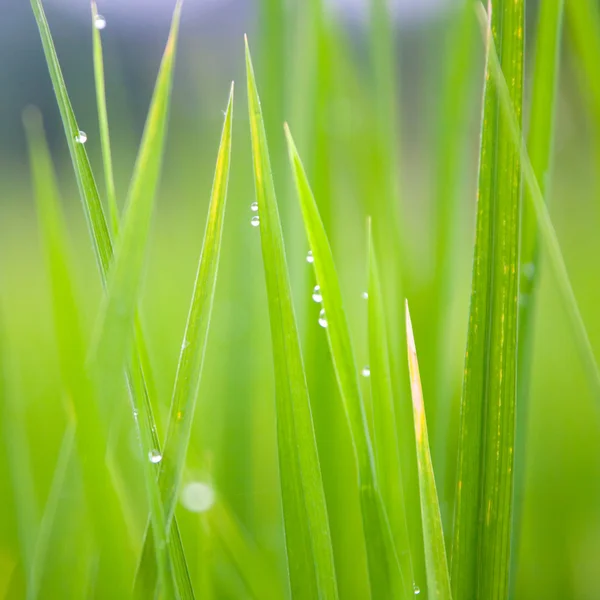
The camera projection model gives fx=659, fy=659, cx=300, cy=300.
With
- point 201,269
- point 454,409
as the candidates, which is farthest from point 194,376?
point 454,409

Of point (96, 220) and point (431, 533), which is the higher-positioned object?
point (96, 220)

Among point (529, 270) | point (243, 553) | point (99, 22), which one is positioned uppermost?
point (99, 22)

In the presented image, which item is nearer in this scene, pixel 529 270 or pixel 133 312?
pixel 133 312

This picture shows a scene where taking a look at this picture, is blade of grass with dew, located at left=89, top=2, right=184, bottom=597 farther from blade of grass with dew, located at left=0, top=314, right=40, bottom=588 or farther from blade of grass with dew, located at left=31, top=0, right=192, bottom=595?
blade of grass with dew, located at left=0, top=314, right=40, bottom=588

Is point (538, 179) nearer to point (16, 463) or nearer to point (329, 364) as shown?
point (329, 364)

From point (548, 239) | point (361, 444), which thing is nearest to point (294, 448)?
point (361, 444)

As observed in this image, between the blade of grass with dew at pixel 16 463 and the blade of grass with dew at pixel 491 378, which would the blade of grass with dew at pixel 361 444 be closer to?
the blade of grass with dew at pixel 491 378
